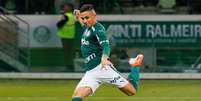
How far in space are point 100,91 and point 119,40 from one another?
4.65m

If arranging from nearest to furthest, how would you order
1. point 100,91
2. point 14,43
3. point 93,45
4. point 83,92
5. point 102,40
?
1. point 83,92
2. point 102,40
3. point 93,45
4. point 100,91
5. point 14,43

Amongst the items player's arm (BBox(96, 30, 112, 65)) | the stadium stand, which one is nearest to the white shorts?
player's arm (BBox(96, 30, 112, 65))

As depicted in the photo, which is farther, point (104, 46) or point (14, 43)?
point (14, 43)

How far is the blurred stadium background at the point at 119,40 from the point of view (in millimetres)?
23016

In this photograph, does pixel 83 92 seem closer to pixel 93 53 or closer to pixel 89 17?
pixel 93 53

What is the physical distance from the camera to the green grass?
17.5m

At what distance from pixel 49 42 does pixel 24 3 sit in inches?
65.0

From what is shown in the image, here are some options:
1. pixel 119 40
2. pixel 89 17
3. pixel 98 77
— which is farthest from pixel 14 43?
pixel 89 17

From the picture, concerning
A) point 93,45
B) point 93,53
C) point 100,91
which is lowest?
point 100,91

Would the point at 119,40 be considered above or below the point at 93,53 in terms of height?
below

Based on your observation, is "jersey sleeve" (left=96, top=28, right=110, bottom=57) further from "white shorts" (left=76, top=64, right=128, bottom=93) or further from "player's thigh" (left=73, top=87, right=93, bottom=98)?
"player's thigh" (left=73, top=87, right=93, bottom=98)

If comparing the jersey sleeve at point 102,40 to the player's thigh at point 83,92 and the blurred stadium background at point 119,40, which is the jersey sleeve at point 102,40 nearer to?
the player's thigh at point 83,92

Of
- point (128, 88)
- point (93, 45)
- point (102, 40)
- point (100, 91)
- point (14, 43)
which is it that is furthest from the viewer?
point (14, 43)

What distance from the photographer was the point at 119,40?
2370 centimetres
